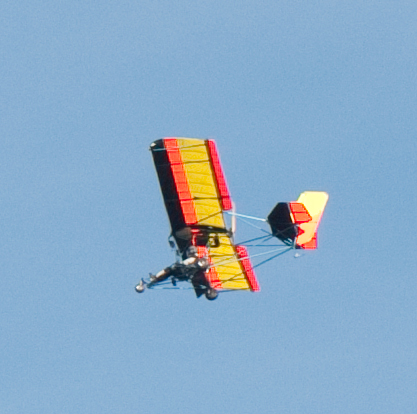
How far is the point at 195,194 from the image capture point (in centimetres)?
6044

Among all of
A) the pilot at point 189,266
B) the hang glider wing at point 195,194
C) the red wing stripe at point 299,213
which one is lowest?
the pilot at point 189,266

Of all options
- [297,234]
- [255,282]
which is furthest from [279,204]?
[255,282]

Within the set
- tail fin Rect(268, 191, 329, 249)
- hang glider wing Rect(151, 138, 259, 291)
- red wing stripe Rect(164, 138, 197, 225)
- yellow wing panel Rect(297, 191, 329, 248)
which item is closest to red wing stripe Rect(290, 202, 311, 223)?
tail fin Rect(268, 191, 329, 249)

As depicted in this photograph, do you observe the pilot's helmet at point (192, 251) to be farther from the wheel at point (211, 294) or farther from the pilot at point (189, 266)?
the wheel at point (211, 294)

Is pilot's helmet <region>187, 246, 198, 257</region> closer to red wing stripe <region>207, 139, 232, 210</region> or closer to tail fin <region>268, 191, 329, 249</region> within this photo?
red wing stripe <region>207, 139, 232, 210</region>

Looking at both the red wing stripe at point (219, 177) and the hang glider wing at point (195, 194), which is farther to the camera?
the hang glider wing at point (195, 194)

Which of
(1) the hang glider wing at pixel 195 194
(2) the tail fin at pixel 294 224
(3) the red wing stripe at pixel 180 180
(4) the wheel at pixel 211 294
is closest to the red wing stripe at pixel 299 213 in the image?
(2) the tail fin at pixel 294 224

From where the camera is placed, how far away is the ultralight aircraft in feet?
195

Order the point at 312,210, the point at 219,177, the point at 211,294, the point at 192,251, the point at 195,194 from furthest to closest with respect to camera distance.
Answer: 1. the point at 312,210
2. the point at 211,294
3. the point at 192,251
4. the point at 195,194
5. the point at 219,177

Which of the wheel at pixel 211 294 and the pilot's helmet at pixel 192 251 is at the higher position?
the pilot's helmet at pixel 192 251

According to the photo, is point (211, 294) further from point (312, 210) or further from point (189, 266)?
point (312, 210)

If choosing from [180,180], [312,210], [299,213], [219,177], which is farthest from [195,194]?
[312,210]

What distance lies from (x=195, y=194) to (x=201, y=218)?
1.17 metres

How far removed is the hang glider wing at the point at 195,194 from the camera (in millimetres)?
59312
